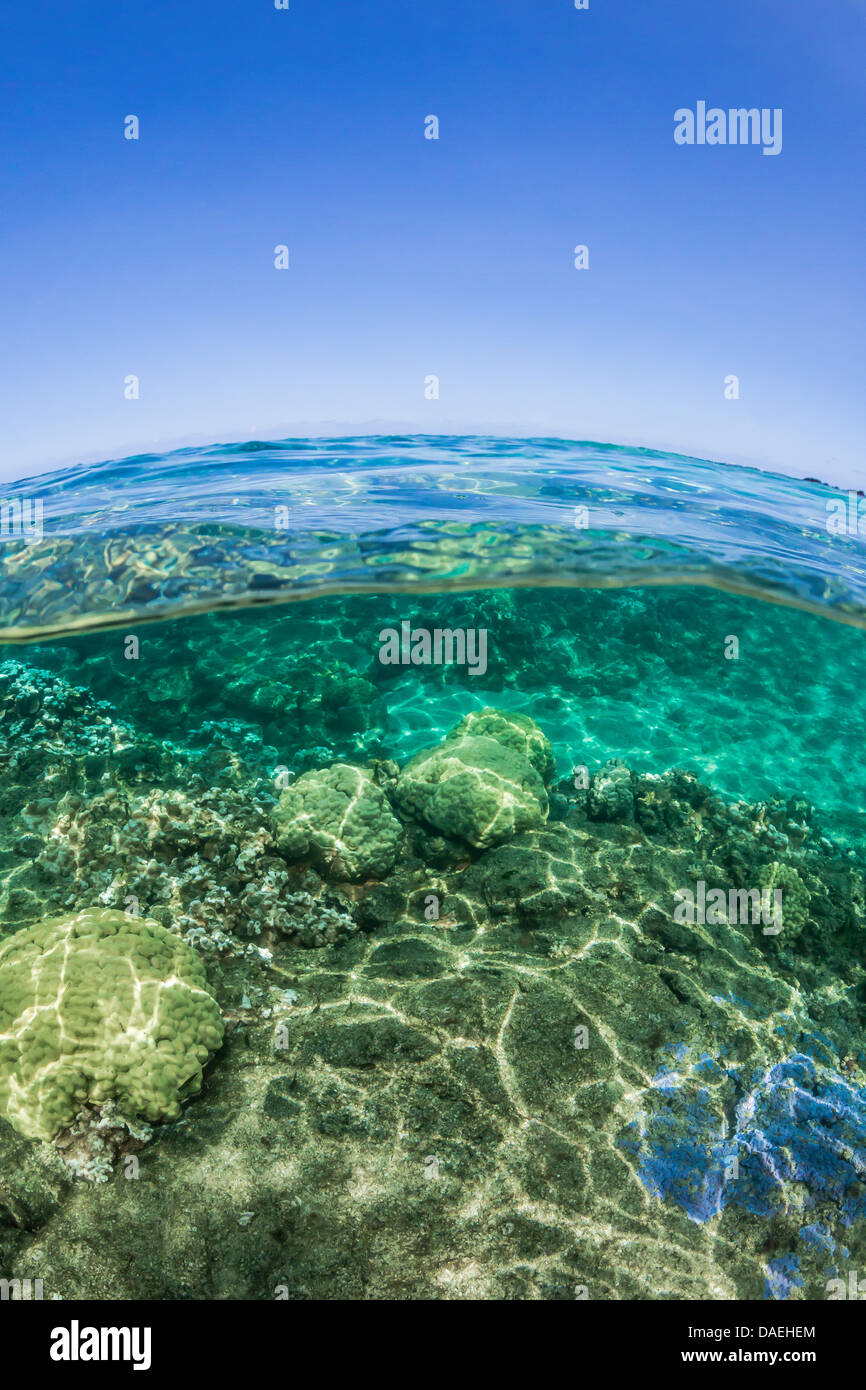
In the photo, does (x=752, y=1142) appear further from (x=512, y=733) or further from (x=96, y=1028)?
(x=512, y=733)

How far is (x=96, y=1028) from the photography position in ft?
15.6

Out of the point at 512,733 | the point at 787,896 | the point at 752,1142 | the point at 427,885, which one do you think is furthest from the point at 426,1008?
the point at 787,896

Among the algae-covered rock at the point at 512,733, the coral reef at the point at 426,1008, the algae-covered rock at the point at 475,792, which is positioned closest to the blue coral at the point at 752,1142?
the coral reef at the point at 426,1008

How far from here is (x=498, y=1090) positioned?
5172mm

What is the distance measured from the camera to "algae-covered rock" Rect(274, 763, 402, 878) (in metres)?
7.73

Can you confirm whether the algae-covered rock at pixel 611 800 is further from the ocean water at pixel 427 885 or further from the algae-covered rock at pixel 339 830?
the algae-covered rock at pixel 339 830

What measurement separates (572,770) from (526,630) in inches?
168

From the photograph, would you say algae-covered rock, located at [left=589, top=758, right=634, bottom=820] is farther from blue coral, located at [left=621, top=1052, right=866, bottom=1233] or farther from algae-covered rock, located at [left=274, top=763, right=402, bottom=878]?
blue coral, located at [left=621, top=1052, right=866, bottom=1233]

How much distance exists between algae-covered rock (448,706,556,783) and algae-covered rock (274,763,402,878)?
82.7 inches

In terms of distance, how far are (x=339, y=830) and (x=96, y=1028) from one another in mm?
3434

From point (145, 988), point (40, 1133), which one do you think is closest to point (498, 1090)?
point (145, 988)

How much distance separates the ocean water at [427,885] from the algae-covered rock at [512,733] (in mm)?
77

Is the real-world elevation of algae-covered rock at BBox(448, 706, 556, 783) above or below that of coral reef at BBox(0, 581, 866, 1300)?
above

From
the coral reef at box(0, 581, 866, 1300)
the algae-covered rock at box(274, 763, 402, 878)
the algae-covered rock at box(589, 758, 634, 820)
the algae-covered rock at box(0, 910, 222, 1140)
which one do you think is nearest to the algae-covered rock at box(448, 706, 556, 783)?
the coral reef at box(0, 581, 866, 1300)
